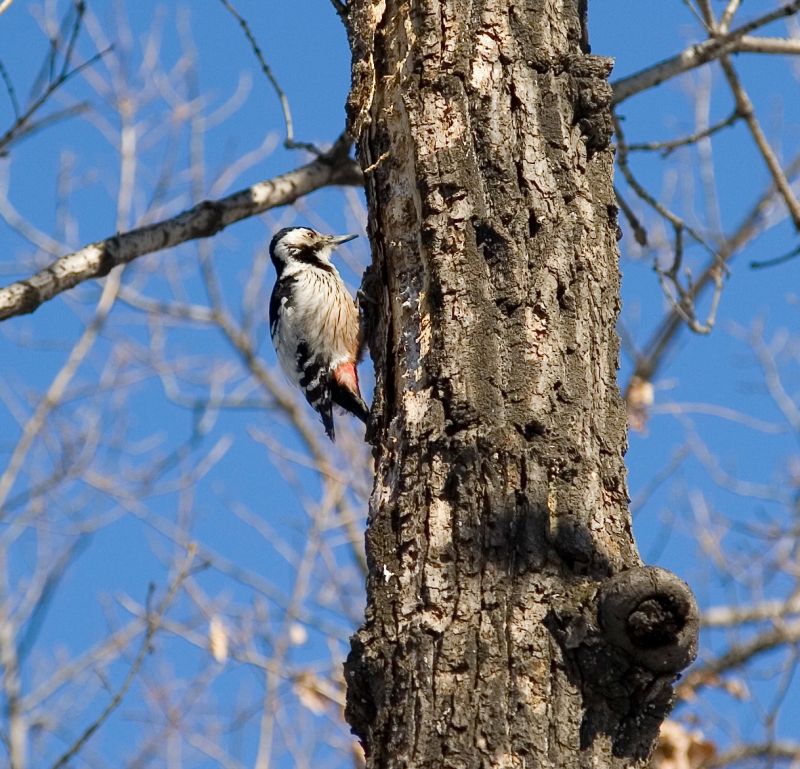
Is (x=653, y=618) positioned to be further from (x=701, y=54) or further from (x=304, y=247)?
(x=304, y=247)

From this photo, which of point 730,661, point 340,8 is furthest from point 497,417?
point 730,661

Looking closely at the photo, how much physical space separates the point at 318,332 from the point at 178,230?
2007 millimetres

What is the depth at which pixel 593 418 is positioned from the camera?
99.3 inches

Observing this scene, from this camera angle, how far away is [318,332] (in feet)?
19.1

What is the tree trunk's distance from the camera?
2193 mm

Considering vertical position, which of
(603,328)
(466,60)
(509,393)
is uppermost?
(466,60)

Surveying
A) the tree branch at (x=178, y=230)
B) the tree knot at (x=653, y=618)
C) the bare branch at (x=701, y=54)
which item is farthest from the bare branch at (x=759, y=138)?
the tree knot at (x=653, y=618)

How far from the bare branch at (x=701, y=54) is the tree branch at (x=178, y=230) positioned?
3.75 ft

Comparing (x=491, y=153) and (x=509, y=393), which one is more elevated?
(x=491, y=153)

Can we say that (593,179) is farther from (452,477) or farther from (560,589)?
(560,589)

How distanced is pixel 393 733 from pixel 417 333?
0.93 meters

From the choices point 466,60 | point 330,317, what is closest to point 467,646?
point 466,60

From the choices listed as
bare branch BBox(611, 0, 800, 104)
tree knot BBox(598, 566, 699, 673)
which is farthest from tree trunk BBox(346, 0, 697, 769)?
bare branch BBox(611, 0, 800, 104)

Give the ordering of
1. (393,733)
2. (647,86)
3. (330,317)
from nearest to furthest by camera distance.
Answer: (393,733)
(647,86)
(330,317)
